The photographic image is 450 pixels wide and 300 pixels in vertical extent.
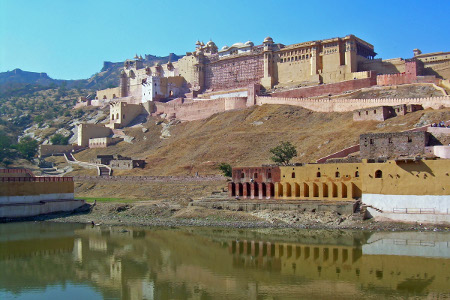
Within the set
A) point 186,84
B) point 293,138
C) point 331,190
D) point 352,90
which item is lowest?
point 331,190

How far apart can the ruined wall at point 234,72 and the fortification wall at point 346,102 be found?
33.9 feet

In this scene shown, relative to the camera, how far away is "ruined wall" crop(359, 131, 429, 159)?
27562 mm

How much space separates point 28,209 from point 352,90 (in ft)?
107

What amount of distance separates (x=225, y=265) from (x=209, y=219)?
875 cm

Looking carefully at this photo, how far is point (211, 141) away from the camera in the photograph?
4759cm

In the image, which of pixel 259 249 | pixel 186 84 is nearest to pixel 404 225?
pixel 259 249

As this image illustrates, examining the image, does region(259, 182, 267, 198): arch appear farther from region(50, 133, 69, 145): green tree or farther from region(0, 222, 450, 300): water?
region(50, 133, 69, 145): green tree

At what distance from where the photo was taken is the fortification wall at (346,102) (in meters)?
38.6

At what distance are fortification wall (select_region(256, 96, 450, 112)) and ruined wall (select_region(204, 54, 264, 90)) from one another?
10340 millimetres

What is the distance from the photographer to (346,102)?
149 ft

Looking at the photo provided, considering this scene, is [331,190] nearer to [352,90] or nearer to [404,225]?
[404,225]

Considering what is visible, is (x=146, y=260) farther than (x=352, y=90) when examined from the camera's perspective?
No

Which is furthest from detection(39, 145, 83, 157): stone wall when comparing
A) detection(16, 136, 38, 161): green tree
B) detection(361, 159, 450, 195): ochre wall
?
detection(361, 159, 450, 195): ochre wall

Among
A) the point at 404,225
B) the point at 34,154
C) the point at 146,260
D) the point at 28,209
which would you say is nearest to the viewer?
the point at 146,260
